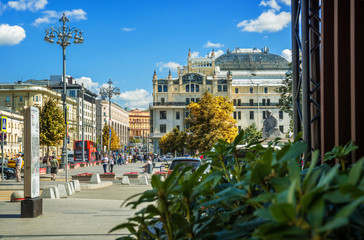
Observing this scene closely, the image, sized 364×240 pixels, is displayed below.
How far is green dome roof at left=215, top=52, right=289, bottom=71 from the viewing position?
140875 millimetres

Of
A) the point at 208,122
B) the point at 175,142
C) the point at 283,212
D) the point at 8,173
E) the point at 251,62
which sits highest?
the point at 251,62

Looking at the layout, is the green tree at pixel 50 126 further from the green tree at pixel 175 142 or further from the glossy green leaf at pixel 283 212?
the glossy green leaf at pixel 283 212

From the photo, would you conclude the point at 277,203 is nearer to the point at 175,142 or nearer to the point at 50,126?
the point at 50,126

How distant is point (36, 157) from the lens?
12672mm

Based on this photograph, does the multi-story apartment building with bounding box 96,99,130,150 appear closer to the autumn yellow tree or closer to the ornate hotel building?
the ornate hotel building

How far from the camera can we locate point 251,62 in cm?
14250

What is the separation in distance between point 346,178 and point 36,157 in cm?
1215

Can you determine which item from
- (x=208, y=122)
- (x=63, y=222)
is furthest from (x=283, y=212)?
(x=208, y=122)

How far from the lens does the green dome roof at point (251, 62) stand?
141m

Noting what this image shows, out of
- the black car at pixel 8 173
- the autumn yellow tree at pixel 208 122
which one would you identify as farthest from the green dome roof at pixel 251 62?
the black car at pixel 8 173

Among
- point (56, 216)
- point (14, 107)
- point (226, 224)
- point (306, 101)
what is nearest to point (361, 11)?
point (306, 101)

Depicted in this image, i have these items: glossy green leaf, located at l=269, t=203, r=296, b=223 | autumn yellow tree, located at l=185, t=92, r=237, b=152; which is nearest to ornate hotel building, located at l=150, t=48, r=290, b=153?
autumn yellow tree, located at l=185, t=92, r=237, b=152

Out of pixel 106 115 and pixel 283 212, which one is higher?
pixel 106 115

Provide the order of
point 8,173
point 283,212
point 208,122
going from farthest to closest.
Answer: point 208,122 < point 8,173 < point 283,212
